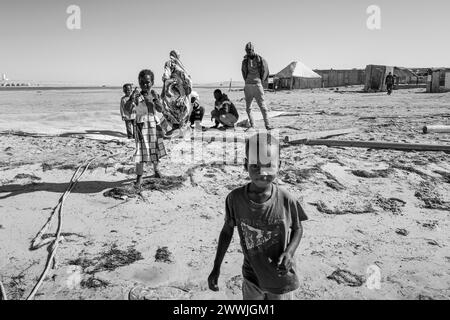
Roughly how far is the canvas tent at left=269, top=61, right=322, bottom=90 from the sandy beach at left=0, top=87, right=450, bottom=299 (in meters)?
31.9

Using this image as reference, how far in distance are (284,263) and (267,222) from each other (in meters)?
0.20

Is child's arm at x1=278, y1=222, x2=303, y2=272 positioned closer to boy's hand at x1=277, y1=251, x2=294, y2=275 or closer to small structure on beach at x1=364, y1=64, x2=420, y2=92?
boy's hand at x1=277, y1=251, x2=294, y2=275

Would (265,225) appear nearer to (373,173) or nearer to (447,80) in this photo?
(373,173)

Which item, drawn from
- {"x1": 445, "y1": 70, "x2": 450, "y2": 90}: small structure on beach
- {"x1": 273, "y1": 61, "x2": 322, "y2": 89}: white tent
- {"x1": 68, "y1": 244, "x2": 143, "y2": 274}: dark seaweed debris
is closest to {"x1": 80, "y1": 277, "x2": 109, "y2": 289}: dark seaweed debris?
{"x1": 68, "y1": 244, "x2": 143, "y2": 274}: dark seaweed debris

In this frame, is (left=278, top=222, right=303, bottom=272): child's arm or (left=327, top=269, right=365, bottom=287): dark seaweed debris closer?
(left=278, top=222, right=303, bottom=272): child's arm

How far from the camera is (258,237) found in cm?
174

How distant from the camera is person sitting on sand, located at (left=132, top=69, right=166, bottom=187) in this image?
172 inches

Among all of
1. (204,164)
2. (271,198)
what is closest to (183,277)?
(271,198)

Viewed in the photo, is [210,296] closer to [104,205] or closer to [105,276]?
[105,276]

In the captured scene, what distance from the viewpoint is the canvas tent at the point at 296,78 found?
3744 cm

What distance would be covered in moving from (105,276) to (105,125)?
24.0ft

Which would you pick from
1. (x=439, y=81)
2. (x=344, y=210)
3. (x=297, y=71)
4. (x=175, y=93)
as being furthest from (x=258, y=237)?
(x=297, y=71)

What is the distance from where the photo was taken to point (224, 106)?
8695 millimetres

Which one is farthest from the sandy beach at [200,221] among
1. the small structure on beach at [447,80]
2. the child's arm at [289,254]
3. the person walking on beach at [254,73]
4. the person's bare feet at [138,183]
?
the small structure on beach at [447,80]
